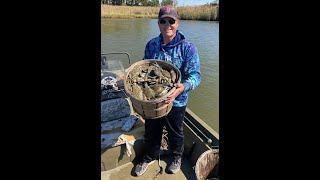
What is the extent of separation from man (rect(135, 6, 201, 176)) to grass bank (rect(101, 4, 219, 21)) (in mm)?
19155

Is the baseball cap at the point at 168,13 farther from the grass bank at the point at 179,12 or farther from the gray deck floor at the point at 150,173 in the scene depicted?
the grass bank at the point at 179,12

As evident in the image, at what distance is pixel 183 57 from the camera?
2488 mm

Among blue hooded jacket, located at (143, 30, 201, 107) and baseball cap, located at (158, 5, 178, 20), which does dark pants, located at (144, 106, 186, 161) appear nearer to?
blue hooded jacket, located at (143, 30, 201, 107)

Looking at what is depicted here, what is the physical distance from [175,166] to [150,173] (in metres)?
0.30

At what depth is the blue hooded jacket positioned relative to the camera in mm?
2457

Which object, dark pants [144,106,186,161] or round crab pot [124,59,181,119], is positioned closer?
round crab pot [124,59,181,119]

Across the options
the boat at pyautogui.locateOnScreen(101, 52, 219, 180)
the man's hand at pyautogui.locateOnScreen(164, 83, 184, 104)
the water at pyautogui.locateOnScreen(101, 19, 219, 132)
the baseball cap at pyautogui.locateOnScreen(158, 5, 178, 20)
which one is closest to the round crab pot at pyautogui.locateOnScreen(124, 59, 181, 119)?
the man's hand at pyautogui.locateOnScreen(164, 83, 184, 104)

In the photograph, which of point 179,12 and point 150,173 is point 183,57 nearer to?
point 150,173

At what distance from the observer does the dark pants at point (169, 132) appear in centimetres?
268

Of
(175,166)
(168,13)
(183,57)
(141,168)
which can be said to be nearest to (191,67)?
(183,57)
